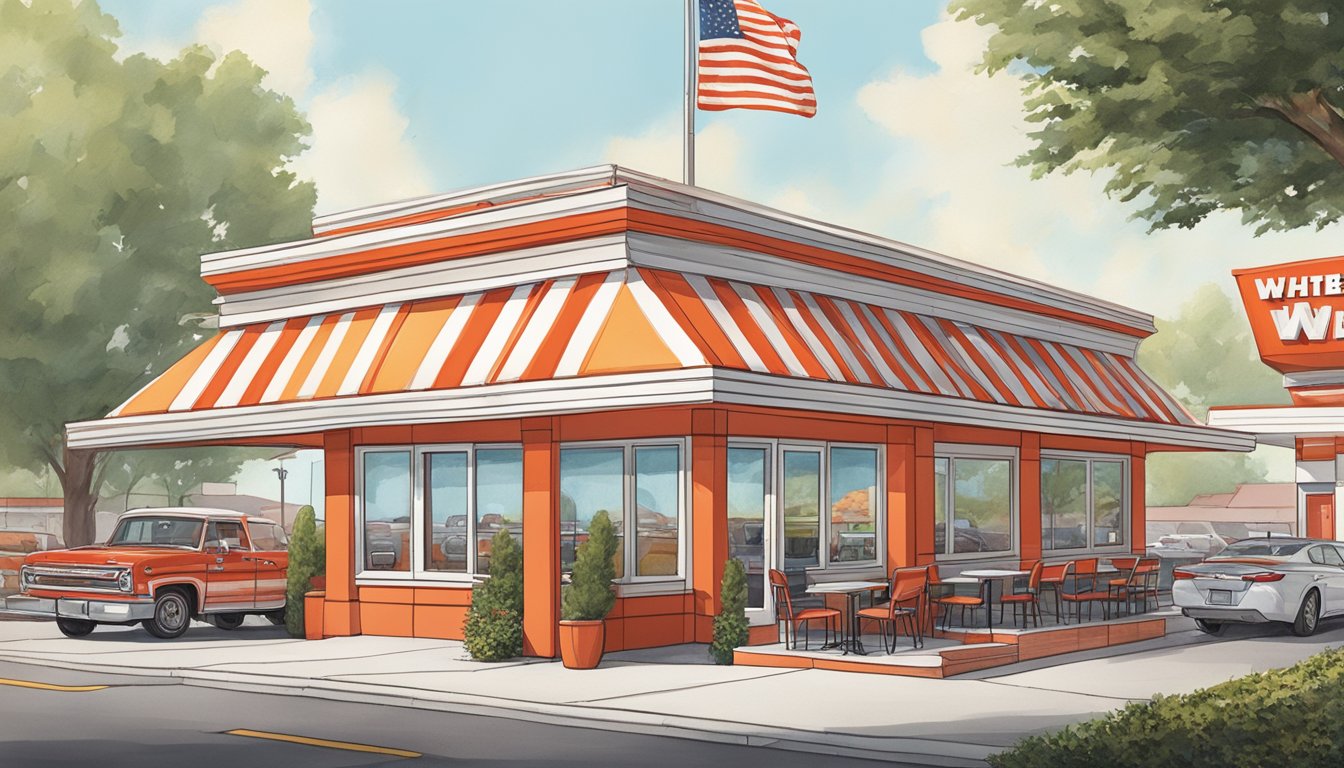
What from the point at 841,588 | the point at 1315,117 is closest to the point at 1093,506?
the point at 841,588

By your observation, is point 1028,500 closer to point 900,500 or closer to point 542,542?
point 900,500

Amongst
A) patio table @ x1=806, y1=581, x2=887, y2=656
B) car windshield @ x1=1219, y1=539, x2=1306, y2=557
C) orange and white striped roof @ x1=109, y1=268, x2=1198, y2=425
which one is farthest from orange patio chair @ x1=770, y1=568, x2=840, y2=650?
car windshield @ x1=1219, y1=539, x2=1306, y2=557

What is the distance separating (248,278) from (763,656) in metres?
11.5

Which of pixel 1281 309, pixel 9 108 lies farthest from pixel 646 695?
pixel 9 108

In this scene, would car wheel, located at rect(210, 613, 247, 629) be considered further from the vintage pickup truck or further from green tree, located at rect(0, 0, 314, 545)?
green tree, located at rect(0, 0, 314, 545)

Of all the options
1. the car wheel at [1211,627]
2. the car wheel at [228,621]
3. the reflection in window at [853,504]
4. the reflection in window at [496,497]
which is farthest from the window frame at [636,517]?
the car wheel at [1211,627]

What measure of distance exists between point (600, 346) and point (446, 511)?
15.8ft

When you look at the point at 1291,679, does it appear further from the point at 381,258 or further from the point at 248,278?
the point at 248,278

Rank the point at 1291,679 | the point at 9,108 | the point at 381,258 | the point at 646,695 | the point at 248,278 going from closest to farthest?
the point at 1291,679, the point at 646,695, the point at 381,258, the point at 248,278, the point at 9,108

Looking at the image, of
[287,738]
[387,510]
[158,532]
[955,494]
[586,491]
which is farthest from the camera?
[955,494]

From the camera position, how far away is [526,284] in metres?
22.6

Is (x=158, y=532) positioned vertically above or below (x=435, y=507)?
below

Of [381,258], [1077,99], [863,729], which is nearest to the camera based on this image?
[863,729]

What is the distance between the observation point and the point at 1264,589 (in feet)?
81.0
